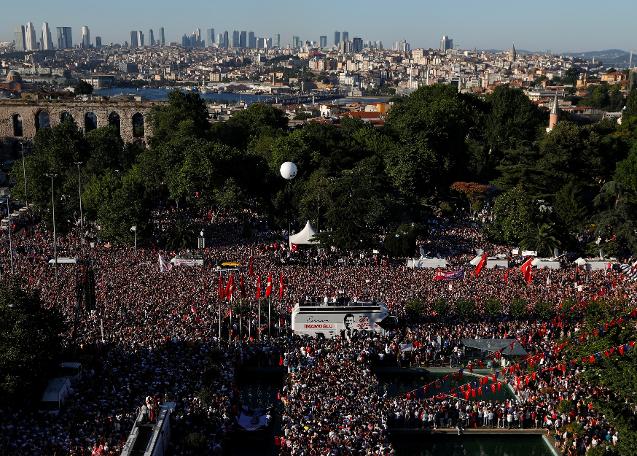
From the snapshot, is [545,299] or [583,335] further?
[545,299]

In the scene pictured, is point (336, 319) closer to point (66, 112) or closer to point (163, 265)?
point (163, 265)

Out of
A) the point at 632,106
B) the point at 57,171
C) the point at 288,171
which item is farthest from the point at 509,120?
the point at 57,171

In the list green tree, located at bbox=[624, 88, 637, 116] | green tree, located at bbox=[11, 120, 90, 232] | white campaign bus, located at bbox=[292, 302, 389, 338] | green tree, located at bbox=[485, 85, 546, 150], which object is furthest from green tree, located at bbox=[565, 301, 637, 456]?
green tree, located at bbox=[624, 88, 637, 116]

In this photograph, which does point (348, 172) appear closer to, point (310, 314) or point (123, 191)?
point (123, 191)

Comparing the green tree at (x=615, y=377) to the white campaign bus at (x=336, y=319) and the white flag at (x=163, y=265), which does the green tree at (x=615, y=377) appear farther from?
the white flag at (x=163, y=265)

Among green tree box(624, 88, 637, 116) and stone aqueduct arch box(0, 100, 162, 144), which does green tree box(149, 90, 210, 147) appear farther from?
green tree box(624, 88, 637, 116)

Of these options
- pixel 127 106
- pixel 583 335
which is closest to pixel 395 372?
pixel 583 335

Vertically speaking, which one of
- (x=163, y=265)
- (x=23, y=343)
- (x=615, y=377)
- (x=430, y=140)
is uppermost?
(x=430, y=140)
